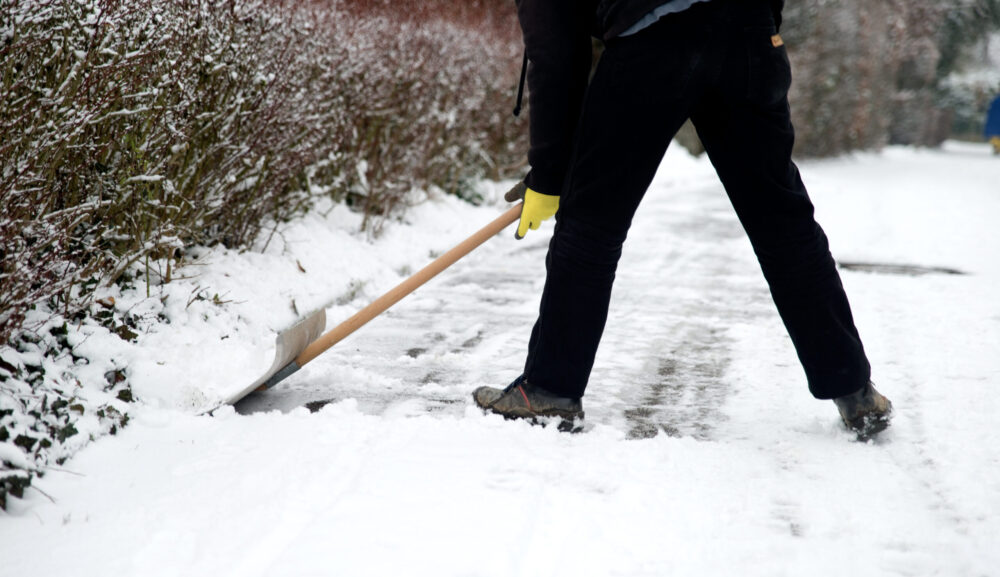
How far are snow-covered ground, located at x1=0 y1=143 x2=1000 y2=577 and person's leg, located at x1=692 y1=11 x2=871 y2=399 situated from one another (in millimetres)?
277

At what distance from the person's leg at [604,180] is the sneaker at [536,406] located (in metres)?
0.03

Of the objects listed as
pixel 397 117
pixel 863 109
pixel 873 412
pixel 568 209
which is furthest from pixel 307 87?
pixel 863 109

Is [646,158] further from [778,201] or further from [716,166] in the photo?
[778,201]

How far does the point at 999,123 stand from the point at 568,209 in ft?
124

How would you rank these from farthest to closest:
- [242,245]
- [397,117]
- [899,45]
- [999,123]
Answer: [999,123], [899,45], [397,117], [242,245]

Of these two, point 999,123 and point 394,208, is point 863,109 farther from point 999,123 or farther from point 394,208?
point 394,208

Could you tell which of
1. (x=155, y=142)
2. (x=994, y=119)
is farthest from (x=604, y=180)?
(x=994, y=119)

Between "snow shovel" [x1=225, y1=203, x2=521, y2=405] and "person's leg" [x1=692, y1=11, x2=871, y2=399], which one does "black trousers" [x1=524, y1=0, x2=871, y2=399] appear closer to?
"person's leg" [x1=692, y1=11, x2=871, y2=399]

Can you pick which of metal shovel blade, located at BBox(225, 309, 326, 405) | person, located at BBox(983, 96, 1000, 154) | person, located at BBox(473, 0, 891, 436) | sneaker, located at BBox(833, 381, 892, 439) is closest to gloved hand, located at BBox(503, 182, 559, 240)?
person, located at BBox(473, 0, 891, 436)

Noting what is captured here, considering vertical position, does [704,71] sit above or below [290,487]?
above

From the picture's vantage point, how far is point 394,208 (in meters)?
6.22

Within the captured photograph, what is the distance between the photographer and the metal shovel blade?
282cm

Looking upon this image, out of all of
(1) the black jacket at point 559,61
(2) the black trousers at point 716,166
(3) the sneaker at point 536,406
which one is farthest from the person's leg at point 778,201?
(3) the sneaker at point 536,406

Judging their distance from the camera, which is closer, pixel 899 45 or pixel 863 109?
pixel 863 109
